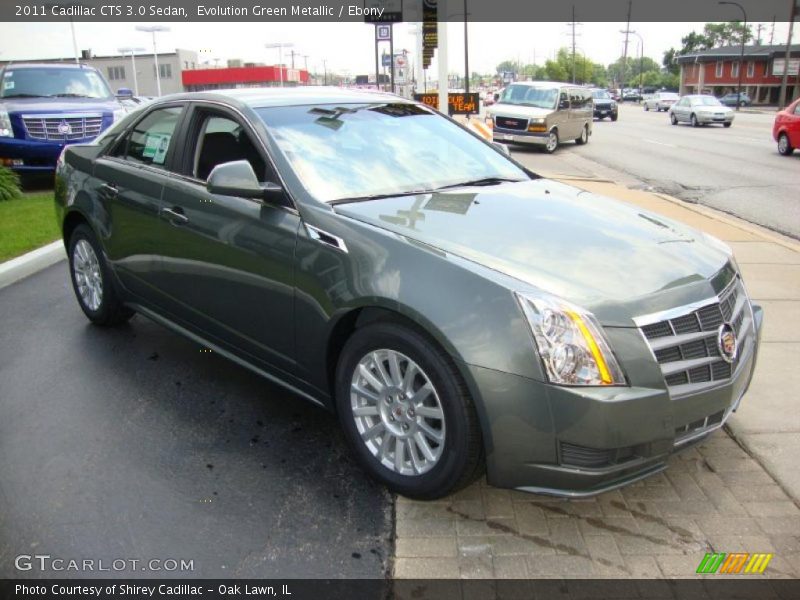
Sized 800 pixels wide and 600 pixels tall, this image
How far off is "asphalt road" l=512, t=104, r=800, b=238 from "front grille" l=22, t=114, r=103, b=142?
9.59 meters

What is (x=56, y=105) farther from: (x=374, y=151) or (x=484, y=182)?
(x=484, y=182)

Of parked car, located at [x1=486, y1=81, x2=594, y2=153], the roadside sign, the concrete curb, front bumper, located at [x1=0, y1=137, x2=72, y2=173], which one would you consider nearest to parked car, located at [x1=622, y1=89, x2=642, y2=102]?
parked car, located at [x1=486, y1=81, x2=594, y2=153]

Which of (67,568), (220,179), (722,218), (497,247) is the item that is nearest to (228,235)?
(220,179)

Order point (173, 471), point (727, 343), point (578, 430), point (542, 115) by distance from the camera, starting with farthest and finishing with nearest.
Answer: point (542, 115)
point (173, 471)
point (727, 343)
point (578, 430)

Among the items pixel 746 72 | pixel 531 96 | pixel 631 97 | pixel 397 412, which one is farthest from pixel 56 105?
pixel 631 97

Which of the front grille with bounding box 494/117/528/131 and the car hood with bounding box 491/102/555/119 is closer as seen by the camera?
the car hood with bounding box 491/102/555/119

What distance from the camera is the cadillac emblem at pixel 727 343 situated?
118 inches

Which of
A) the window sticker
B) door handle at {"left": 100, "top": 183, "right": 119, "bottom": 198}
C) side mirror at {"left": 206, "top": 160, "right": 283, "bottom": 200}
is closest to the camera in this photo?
side mirror at {"left": 206, "top": 160, "right": 283, "bottom": 200}

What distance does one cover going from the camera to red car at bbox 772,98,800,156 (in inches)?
737

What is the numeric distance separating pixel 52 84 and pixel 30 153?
7.38ft

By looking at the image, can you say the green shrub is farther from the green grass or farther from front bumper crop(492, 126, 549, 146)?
front bumper crop(492, 126, 549, 146)

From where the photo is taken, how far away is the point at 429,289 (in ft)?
9.61

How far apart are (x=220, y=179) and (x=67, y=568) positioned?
1.78 metres

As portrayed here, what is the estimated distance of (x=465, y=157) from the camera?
4469 mm
